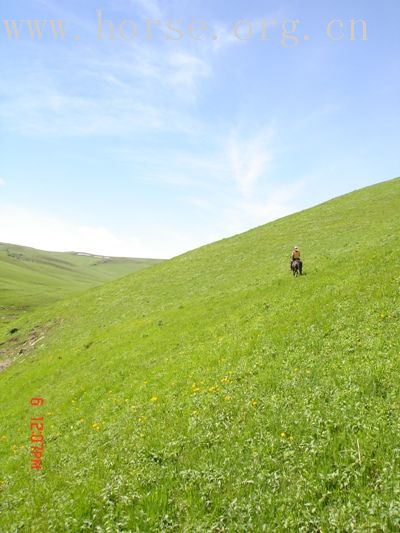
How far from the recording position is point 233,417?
12875 mm

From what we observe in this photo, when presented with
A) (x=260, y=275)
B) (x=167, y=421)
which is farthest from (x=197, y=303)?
(x=167, y=421)

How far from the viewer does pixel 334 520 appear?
305 inches

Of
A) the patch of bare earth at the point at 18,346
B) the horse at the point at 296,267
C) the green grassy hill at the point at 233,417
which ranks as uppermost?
the horse at the point at 296,267

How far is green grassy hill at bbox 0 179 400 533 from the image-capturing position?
350 inches

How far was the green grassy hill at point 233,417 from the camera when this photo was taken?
8.88 metres

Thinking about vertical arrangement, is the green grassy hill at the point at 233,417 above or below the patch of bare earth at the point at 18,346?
above

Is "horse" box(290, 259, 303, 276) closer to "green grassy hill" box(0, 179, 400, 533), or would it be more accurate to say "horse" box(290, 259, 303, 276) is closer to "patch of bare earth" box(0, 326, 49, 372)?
"green grassy hill" box(0, 179, 400, 533)
